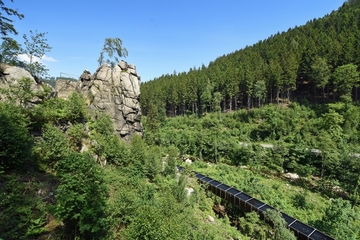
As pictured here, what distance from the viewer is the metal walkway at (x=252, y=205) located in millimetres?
13633

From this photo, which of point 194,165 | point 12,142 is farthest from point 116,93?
point 12,142

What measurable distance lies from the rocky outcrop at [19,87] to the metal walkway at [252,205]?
18.3m

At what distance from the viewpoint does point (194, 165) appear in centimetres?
3127

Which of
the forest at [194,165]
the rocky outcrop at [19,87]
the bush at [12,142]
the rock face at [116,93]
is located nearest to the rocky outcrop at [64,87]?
the rock face at [116,93]

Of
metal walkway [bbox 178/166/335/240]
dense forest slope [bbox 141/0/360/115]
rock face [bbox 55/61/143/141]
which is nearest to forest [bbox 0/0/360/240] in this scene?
dense forest slope [bbox 141/0/360/115]

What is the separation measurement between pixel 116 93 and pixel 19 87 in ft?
49.1

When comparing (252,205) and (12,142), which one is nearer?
(12,142)

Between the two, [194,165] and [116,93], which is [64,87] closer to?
[116,93]

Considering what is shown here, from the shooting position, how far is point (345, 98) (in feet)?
116

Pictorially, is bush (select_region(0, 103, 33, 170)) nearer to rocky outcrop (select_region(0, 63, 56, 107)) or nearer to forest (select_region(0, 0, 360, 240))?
forest (select_region(0, 0, 360, 240))

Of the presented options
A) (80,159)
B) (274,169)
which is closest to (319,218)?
(274,169)

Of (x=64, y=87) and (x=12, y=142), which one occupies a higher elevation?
(x=64, y=87)

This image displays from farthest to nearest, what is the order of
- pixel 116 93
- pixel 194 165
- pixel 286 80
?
pixel 286 80
pixel 194 165
pixel 116 93

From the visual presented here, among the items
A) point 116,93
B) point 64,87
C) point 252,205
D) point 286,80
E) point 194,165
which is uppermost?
point 286,80
